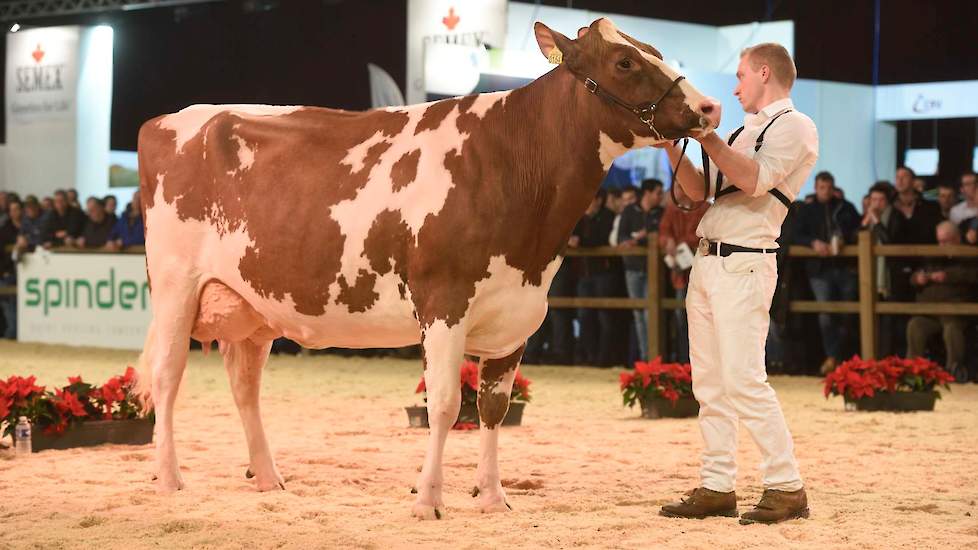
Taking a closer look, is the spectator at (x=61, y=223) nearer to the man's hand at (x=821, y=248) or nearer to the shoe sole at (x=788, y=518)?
the man's hand at (x=821, y=248)

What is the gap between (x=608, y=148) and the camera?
5383mm

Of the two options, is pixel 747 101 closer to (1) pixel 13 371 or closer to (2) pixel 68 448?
(2) pixel 68 448

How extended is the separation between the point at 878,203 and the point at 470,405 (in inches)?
208

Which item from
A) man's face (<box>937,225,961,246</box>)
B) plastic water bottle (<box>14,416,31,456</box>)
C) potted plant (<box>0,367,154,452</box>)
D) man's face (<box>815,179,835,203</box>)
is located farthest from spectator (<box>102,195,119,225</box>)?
man's face (<box>937,225,961,246</box>)

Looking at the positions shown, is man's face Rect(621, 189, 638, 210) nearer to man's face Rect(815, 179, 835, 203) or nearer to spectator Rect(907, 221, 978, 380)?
man's face Rect(815, 179, 835, 203)

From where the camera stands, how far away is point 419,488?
534cm

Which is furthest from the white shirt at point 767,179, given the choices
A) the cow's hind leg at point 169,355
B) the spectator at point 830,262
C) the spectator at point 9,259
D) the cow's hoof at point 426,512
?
the spectator at point 9,259

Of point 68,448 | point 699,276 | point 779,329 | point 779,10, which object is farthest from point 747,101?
point 779,10

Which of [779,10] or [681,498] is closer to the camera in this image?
[681,498]

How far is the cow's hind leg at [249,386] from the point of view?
6230 mm

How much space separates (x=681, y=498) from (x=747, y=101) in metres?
1.74

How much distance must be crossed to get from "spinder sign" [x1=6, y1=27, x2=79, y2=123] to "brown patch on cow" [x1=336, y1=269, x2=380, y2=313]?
52.5ft

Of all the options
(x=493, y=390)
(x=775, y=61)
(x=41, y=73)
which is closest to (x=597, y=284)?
(x=493, y=390)

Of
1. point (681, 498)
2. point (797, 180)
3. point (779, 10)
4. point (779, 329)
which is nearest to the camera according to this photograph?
point (797, 180)
